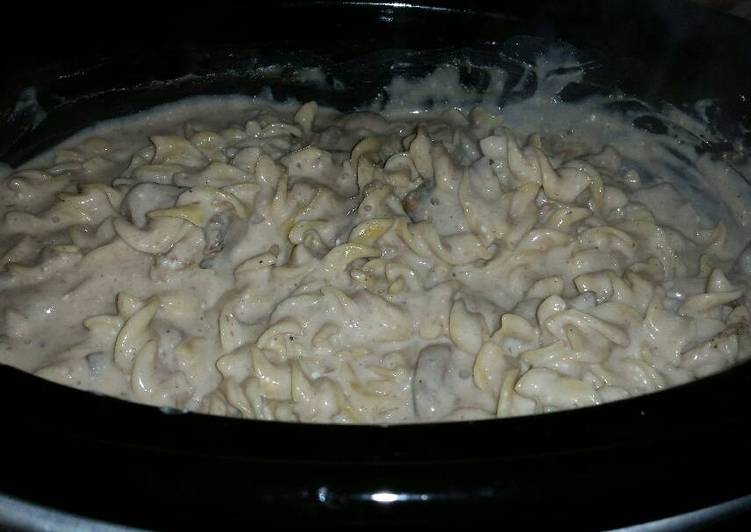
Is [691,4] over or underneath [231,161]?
over

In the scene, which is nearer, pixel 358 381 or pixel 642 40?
pixel 358 381

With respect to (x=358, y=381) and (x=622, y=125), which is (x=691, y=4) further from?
(x=358, y=381)

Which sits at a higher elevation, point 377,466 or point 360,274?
point 377,466

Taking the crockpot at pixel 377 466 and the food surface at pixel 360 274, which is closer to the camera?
the crockpot at pixel 377 466

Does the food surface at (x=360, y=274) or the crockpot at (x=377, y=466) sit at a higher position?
the crockpot at (x=377, y=466)

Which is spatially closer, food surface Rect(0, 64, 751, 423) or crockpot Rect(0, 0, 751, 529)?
crockpot Rect(0, 0, 751, 529)

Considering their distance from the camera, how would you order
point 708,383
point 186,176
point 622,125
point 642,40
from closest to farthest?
point 708,383, point 186,176, point 642,40, point 622,125

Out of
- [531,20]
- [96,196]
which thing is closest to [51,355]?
[96,196]

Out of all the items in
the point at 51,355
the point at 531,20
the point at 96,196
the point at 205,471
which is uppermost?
the point at 531,20
